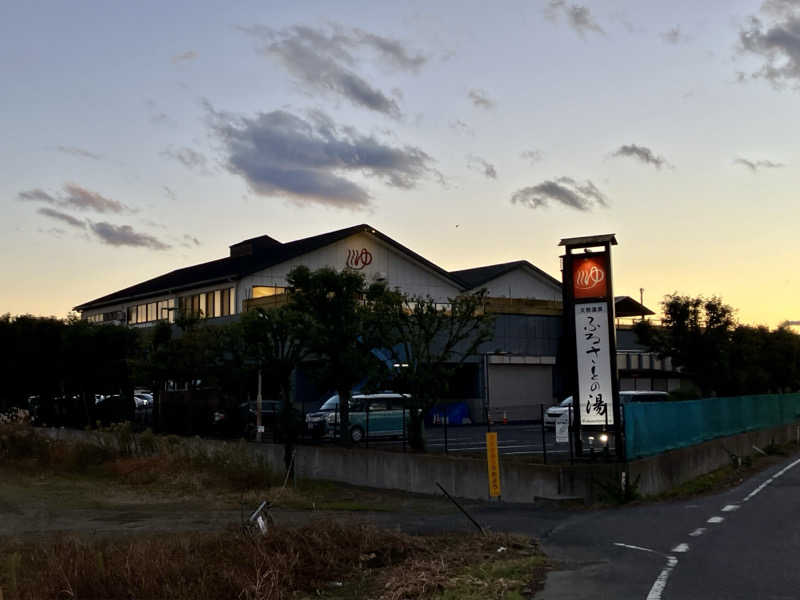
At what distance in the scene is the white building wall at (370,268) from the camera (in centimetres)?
5851

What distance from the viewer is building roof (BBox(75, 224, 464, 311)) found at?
196ft

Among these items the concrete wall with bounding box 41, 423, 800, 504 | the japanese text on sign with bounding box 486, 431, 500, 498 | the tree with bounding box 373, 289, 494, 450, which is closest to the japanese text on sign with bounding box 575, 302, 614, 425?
the concrete wall with bounding box 41, 423, 800, 504

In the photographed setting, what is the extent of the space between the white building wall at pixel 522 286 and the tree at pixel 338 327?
4779 centimetres

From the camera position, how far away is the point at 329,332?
26.7 metres

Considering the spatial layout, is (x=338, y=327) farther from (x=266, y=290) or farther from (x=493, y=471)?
(x=266, y=290)

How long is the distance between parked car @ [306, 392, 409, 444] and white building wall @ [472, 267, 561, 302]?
131ft

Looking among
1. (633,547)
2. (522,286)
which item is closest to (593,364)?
(633,547)

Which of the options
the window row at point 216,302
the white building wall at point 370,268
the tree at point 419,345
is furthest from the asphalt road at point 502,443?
the window row at point 216,302

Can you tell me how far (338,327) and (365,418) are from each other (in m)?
7.06

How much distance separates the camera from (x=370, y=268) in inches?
2494

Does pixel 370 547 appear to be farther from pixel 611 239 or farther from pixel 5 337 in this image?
pixel 5 337

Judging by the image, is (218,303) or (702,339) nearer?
(702,339)

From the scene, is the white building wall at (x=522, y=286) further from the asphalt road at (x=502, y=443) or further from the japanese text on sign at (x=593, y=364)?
the japanese text on sign at (x=593, y=364)

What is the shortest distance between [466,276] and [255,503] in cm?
6079
